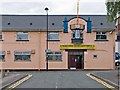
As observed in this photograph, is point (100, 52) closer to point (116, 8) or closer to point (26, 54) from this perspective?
point (26, 54)

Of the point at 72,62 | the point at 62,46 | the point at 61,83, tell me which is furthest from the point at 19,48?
the point at 61,83

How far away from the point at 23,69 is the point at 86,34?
34.5 ft

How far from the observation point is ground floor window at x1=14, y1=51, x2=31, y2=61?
5662 centimetres

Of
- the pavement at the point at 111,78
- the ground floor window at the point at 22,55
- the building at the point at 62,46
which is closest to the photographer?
the pavement at the point at 111,78

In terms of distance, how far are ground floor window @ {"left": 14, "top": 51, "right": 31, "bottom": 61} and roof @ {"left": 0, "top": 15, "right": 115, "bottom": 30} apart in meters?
3.66

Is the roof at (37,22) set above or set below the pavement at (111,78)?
above

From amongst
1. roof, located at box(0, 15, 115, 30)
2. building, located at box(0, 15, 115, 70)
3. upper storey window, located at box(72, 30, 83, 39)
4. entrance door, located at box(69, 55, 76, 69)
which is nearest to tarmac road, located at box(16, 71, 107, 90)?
building, located at box(0, 15, 115, 70)

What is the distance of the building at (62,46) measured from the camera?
56.2 metres

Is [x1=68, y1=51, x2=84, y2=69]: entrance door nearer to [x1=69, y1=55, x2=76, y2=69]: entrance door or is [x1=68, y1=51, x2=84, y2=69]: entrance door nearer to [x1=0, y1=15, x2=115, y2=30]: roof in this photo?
[x1=69, y1=55, x2=76, y2=69]: entrance door

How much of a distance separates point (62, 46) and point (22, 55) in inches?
236

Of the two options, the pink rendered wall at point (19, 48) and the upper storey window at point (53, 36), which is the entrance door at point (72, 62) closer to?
the upper storey window at point (53, 36)

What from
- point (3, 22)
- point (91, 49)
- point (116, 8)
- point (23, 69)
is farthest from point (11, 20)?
point (116, 8)

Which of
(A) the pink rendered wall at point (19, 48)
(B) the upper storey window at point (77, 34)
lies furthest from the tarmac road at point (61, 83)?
(B) the upper storey window at point (77, 34)

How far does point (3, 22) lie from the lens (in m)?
59.9
